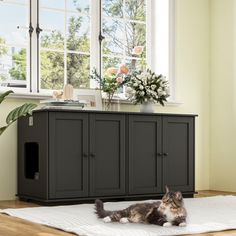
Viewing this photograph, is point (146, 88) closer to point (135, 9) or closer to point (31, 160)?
point (135, 9)

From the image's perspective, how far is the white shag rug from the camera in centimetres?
326

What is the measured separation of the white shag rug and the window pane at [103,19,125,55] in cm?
182

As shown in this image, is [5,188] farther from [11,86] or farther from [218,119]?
[218,119]

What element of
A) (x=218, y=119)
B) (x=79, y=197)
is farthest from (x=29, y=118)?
(x=218, y=119)

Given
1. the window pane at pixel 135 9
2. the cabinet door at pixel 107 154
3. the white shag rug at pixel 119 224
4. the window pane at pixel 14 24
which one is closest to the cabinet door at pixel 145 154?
the cabinet door at pixel 107 154

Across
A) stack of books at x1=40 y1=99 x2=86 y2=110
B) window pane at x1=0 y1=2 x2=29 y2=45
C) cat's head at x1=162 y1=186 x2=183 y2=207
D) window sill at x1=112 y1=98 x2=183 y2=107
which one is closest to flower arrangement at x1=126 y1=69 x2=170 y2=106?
window sill at x1=112 y1=98 x2=183 y2=107

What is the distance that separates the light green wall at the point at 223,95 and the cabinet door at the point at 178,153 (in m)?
0.76

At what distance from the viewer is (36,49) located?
542 centimetres

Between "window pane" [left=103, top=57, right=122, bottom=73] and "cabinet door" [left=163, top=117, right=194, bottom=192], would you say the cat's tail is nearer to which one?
"cabinet door" [left=163, top=117, right=194, bottom=192]

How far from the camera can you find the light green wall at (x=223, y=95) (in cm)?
614

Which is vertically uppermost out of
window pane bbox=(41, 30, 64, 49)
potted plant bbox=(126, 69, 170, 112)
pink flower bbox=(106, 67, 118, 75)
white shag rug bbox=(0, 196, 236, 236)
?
window pane bbox=(41, 30, 64, 49)

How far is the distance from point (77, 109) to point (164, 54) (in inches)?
64.6

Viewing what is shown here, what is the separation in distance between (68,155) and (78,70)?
3.94ft

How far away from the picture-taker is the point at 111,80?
551cm
